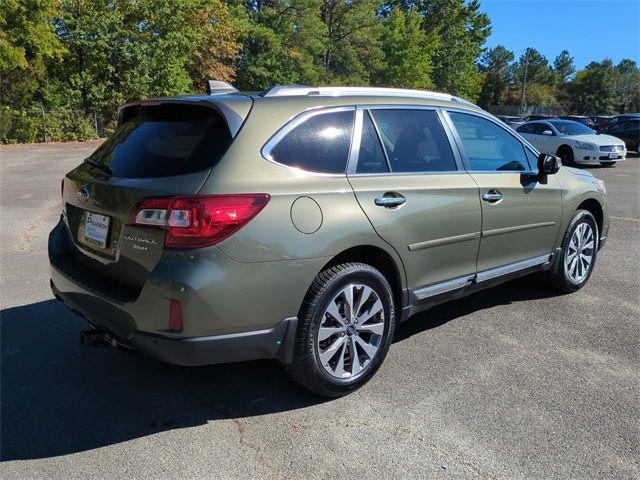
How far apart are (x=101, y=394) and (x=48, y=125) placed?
75.8 ft

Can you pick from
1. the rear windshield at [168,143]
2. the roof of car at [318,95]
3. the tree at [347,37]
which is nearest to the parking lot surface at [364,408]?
the rear windshield at [168,143]

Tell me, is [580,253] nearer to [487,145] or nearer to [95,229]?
[487,145]

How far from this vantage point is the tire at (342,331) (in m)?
3.15

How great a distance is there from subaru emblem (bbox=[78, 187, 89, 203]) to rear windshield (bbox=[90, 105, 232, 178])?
0.21 metres

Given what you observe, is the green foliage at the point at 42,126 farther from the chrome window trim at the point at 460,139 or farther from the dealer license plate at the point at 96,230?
the chrome window trim at the point at 460,139

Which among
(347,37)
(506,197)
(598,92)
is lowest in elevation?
(506,197)

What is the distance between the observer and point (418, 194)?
3693 millimetres

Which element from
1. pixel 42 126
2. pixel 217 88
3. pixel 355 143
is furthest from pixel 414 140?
pixel 42 126

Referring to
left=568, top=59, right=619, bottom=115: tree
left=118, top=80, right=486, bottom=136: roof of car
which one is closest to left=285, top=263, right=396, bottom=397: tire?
left=118, top=80, right=486, bottom=136: roof of car

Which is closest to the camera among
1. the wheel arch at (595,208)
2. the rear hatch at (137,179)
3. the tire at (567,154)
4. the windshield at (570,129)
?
the rear hatch at (137,179)

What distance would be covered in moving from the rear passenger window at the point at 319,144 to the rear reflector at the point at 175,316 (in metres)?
0.93

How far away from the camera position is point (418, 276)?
376cm

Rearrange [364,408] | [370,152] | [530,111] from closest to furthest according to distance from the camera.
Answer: [364,408]
[370,152]
[530,111]

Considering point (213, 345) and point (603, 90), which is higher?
point (603, 90)
